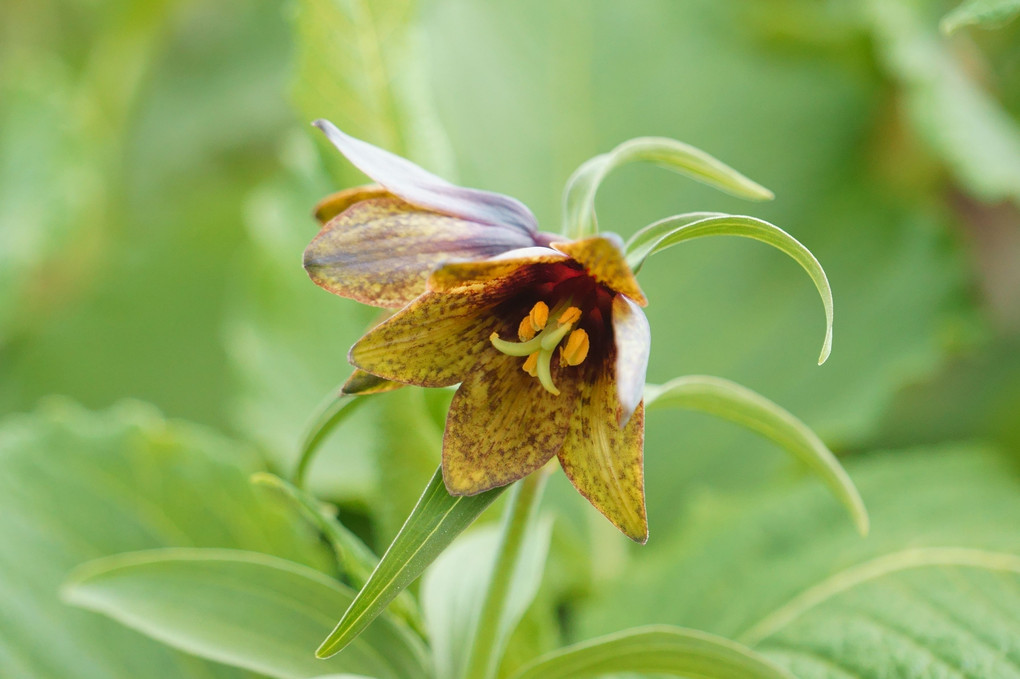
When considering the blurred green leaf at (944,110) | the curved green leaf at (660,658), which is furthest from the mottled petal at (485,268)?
the blurred green leaf at (944,110)

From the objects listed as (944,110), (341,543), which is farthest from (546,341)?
(944,110)

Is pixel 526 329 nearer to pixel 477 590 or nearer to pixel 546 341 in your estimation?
pixel 546 341

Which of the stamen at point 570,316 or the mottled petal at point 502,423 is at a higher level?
the stamen at point 570,316

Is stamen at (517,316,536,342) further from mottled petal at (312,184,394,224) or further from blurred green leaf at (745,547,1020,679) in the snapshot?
blurred green leaf at (745,547,1020,679)

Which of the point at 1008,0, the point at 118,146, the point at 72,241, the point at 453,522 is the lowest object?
the point at 453,522

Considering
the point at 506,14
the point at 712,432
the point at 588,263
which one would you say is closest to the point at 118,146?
the point at 506,14

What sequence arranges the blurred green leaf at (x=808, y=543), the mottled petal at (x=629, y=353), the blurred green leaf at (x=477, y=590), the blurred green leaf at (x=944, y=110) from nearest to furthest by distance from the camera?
the mottled petal at (x=629, y=353)
the blurred green leaf at (x=477, y=590)
the blurred green leaf at (x=808, y=543)
the blurred green leaf at (x=944, y=110)

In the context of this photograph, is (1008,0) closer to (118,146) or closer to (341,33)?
(341,33)

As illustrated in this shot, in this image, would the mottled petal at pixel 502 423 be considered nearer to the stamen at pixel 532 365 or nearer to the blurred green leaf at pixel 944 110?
the stamen at pixel 532 365
